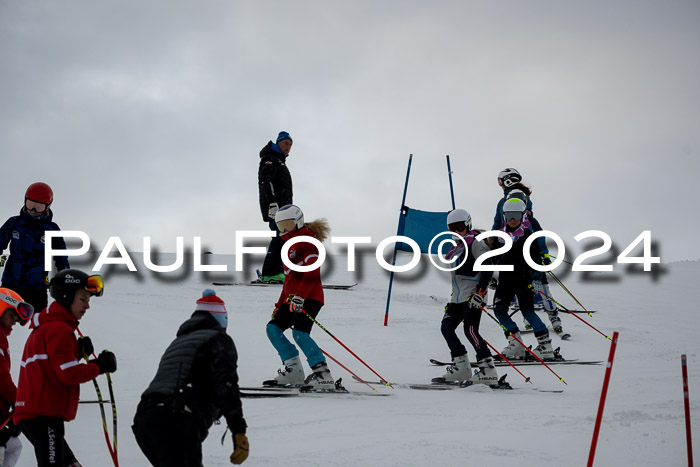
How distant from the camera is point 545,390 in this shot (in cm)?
708

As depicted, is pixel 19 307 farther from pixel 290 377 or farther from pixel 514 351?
pixel 514 351

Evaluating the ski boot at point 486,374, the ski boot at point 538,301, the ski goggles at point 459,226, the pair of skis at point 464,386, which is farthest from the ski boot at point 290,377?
the ski boot at point 538,301

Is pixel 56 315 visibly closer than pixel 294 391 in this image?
Yes

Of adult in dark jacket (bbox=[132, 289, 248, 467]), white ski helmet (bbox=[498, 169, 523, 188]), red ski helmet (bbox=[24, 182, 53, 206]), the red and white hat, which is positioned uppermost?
white ski helmet (bbox=[498, 169, 523, 188])

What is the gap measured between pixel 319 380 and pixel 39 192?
11.7 ft

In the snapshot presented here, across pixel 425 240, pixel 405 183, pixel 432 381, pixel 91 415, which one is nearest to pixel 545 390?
pixel 432 381

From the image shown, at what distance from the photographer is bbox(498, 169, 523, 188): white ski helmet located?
33.3 ft

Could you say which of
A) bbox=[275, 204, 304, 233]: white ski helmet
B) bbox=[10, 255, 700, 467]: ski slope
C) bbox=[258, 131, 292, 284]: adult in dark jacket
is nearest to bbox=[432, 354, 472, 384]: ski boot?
bbox=[10, 255, 700, 467]: ski slope

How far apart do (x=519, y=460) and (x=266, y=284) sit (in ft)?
29.6

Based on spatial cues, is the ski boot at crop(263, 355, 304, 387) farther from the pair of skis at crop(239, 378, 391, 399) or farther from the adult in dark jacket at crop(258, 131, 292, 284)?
the adult in dark jacket at crop(258, 131, 292, 284)

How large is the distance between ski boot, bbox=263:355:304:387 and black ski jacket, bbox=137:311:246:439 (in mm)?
3480

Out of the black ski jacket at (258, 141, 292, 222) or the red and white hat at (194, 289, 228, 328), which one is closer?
the red and white hat at (194, 289, 228, 328)

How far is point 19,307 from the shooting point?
4773 mm

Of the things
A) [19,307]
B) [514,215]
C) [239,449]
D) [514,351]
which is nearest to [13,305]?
[19,307]
